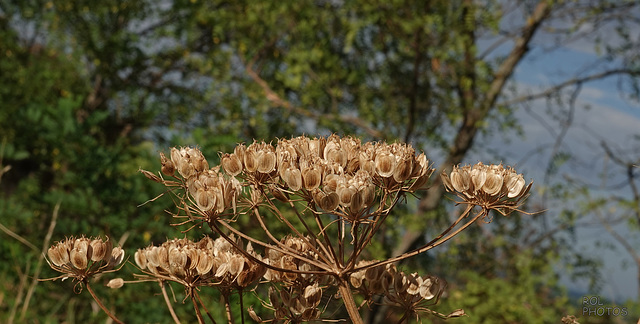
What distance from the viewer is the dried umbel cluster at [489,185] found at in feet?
5.20

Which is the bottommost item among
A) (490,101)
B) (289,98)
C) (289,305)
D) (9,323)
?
(289,98)

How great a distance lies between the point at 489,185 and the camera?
62.3 inches

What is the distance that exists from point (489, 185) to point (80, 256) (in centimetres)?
109

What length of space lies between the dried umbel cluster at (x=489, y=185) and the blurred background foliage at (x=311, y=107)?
2987mm

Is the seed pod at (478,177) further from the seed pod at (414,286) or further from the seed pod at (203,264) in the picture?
the seed pod at (203,264)

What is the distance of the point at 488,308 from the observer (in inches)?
263

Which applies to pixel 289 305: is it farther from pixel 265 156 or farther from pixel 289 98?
pixel 289 98

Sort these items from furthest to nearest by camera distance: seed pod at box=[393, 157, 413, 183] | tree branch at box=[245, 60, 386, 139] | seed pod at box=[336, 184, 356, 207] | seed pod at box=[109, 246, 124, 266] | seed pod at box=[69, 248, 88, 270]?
tree branch at box=[245, 60, 386, 139], seed pod at box=[109, 246, 124, 266], seed pod at box=[69, 248, 88, 270], seed pod at box=[393, 157, 413, 183], seed pod at box=[336, 184, 356, 207]

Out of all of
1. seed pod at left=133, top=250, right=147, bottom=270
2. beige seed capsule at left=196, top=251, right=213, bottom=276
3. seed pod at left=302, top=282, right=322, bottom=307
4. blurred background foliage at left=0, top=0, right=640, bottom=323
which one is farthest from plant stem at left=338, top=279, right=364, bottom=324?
blurred background foliage at left=0, top=0, right=640, bottom=323

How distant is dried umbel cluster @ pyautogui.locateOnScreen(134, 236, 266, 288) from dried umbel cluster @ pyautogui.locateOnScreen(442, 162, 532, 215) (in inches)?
22.7

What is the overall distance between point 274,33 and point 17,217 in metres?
4.18

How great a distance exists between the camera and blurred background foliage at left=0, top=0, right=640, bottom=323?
4.59m

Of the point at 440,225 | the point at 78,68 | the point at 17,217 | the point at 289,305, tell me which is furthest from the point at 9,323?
the point at 78,68

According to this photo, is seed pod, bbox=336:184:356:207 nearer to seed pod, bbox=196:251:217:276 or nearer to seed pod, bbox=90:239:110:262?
seed pod, bbox=196:251:217:276
